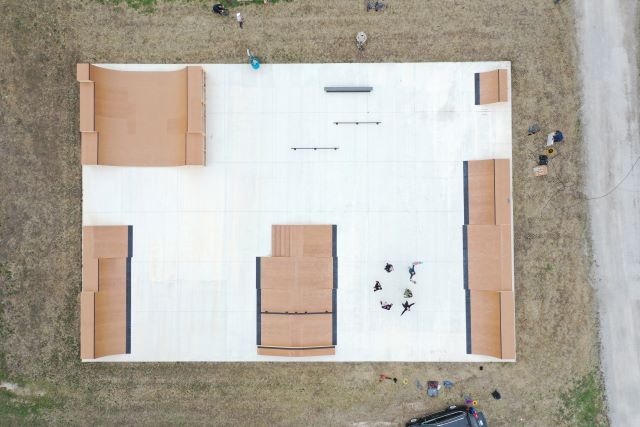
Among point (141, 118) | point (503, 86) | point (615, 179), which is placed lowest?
point (615, 179)

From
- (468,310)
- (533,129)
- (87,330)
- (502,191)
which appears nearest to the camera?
(87,330)

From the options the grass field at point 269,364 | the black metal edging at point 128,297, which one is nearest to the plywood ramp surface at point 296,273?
the grass field at point 269,364

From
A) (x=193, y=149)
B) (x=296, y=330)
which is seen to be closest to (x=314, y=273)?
(x=296, y=330)

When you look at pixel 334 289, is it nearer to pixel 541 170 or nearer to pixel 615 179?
pixel 541 170

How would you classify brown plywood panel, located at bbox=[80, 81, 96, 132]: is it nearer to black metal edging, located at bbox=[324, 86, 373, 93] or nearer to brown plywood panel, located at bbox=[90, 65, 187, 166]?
brown plywood panel, located at bbox=[90, 65, 187, 166]

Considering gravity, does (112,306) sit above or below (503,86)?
below

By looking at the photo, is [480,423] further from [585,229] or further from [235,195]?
[235,195]

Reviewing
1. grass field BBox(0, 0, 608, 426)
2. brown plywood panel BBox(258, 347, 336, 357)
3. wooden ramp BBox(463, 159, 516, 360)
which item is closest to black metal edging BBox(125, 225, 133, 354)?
grass field BBox(0, 0, 608, 426)

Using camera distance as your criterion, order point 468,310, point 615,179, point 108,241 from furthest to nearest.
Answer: point 615,179 → point 468,310 → point 108,241

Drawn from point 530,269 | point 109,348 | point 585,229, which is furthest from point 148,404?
point 585,229
